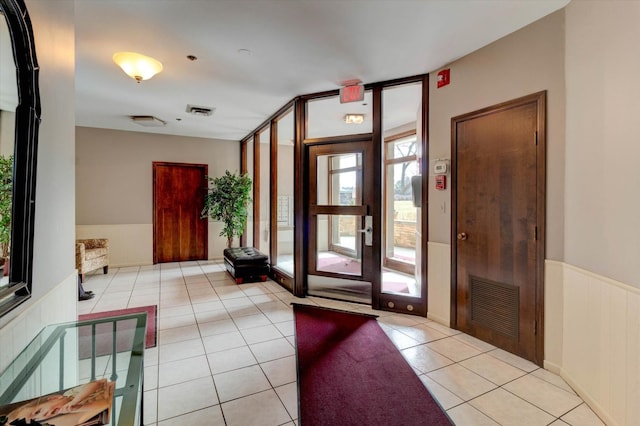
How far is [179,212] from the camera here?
21.5ft

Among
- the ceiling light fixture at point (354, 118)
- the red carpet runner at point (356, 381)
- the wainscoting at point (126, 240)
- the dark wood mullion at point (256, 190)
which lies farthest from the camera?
the dark wood mullion at point (256, 190)

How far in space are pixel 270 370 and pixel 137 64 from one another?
304 centimetres

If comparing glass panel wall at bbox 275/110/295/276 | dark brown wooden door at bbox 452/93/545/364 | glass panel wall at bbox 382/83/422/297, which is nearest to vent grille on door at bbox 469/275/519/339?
dark brown wooden door at bbox 452/93/545/364

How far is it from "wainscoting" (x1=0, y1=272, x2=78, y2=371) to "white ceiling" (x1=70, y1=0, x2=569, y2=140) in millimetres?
2015

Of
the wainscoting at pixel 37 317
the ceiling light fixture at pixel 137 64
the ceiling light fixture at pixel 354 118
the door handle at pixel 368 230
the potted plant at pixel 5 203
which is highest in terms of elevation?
the ceiling light fixture at pixel 137 64

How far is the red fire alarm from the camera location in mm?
3125

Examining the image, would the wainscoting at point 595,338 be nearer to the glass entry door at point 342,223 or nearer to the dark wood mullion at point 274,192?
the glass entry door at point 342,223

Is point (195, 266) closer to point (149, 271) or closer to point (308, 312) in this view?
point (149, 271)

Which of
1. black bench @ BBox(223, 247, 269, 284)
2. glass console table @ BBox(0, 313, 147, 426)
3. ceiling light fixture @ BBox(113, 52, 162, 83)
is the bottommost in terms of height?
black bench @ BBox(223, 247, 269, 284)

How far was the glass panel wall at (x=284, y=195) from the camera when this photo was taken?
4852mm

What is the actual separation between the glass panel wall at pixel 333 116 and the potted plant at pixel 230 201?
2.49m

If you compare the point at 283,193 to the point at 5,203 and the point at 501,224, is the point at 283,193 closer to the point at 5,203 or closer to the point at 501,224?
the point at 501,224

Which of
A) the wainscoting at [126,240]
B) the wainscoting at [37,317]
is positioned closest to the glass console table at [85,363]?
the wainscoting at [37,317]

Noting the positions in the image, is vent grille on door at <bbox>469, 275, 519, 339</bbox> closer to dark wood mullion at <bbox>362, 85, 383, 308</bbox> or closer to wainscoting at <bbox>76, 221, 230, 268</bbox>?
dark wood mullion at <bbox>362, 85, 383, 308</bbox>
